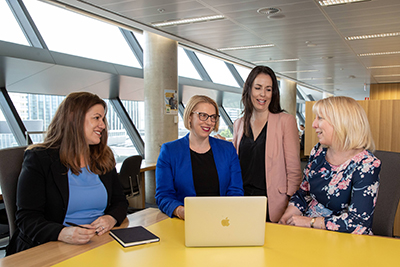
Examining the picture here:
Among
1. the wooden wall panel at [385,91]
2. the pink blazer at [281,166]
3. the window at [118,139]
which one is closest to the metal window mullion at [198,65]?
the window at [118,139]

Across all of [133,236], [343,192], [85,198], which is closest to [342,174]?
[343,192]

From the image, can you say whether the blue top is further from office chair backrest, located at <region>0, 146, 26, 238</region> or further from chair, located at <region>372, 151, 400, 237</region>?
chair, located at <region>372, 151, 400, 237</region>

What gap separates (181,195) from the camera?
78.4 inches

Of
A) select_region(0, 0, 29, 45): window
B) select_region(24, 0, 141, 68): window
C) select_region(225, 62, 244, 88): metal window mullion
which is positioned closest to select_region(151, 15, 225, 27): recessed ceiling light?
select_region(24, 0, 141, 68): window

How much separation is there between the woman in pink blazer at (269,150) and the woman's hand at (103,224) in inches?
38.6

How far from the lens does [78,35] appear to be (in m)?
5.96

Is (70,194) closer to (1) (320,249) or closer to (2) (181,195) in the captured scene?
(2) (181,195)

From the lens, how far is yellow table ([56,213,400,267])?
4.23 ft

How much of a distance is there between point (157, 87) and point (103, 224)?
4.54m

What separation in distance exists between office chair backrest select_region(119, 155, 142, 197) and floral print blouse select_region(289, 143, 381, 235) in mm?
2858

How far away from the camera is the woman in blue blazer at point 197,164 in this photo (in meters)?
1.97

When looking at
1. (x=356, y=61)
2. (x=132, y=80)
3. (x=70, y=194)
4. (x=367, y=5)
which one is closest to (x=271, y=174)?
(x=70, y=194)

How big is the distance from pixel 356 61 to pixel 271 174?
26.9 feet

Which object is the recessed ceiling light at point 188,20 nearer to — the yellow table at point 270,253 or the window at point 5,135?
the window at point 5,135
